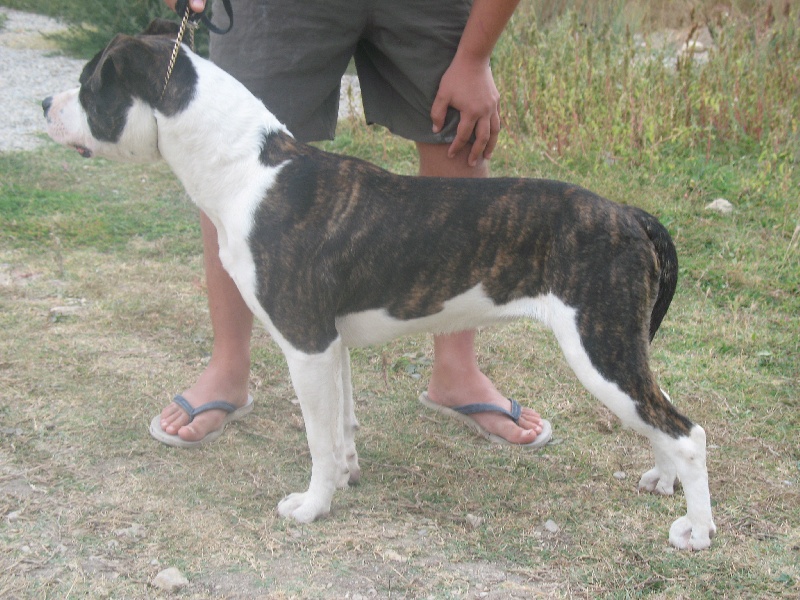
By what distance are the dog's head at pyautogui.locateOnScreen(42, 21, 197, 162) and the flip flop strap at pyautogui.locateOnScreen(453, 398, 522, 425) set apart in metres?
1.68

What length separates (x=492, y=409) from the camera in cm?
375

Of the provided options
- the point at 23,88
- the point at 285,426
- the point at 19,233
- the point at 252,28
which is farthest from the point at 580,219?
the point at 23,88

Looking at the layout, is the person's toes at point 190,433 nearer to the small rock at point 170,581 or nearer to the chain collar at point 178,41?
the small rock at point 170,581

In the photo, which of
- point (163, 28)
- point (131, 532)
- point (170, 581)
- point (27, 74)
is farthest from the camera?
point (27, 74)

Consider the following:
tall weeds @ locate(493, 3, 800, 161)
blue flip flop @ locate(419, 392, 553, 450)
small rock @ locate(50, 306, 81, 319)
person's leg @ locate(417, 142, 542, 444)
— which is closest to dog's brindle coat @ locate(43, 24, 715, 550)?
person's leg @ locate(417, 142, 542, 444)

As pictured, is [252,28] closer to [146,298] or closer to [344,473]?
[344,473]

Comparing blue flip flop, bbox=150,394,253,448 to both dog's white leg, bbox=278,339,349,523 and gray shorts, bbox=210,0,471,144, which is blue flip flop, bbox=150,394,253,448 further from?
gray shorts, bbox=210,0,471,144

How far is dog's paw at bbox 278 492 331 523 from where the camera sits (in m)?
3.07

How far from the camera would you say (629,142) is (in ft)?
22.1

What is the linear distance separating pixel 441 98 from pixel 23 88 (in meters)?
7.68

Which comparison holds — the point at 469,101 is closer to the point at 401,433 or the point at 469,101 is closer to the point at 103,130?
the point at 103,130

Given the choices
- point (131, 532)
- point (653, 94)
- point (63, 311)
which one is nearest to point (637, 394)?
point (131, 532)

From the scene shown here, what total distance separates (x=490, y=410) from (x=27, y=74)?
27.8 ft

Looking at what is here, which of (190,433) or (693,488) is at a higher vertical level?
(693,488)
